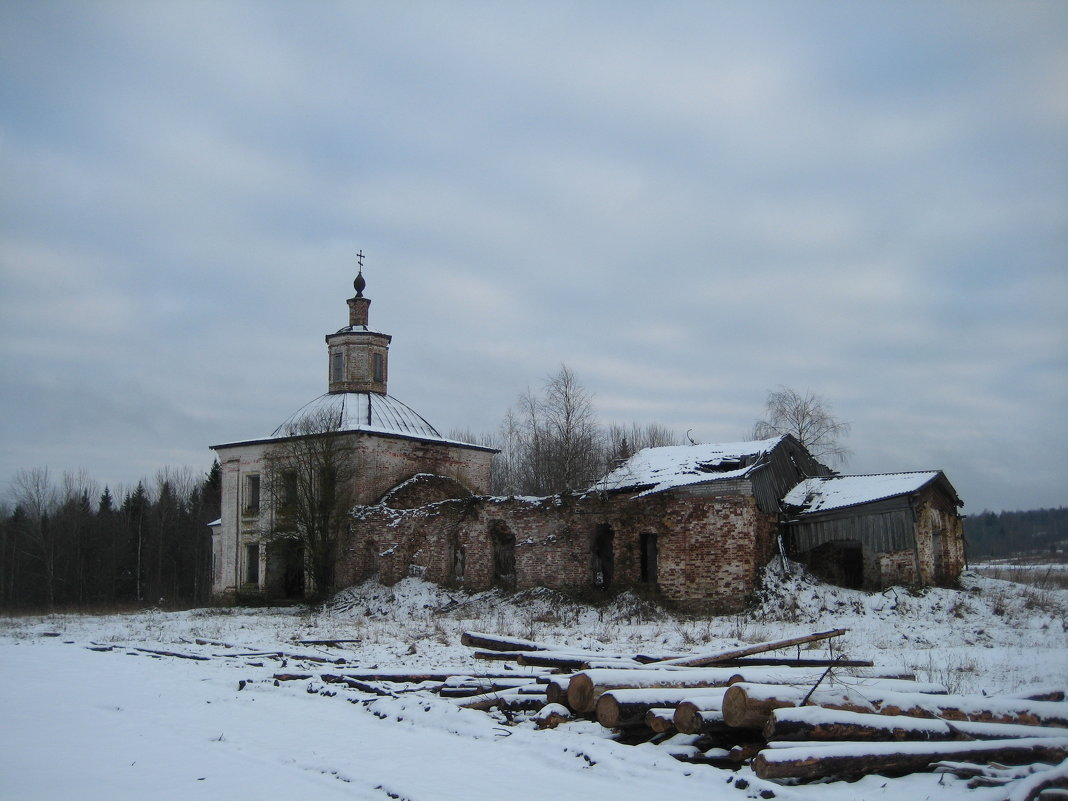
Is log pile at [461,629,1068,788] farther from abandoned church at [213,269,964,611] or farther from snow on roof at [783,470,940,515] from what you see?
snow on roof at [783,470,940,515]

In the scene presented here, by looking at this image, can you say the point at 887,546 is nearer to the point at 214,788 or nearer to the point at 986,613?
the point at 986,613

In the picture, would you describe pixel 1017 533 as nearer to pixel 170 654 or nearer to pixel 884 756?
pixel 884 756

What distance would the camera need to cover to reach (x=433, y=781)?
22.9 ft

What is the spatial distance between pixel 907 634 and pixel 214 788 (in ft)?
42.9

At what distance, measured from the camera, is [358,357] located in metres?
33.6

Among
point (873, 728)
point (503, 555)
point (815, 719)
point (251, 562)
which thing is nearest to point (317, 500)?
point (251, 562)

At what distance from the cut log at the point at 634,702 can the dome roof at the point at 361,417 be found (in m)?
22.2

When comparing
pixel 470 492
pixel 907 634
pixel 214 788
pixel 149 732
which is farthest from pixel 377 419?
pixel 214 788

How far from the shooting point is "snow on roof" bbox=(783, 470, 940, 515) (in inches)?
865

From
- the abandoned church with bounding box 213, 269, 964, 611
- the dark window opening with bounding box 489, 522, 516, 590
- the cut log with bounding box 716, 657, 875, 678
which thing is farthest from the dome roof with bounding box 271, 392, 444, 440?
the cut log with bounding box 716, 657, 875, 678

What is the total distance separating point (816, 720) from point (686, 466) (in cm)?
1670

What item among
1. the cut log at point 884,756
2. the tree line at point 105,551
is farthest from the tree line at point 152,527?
the cut log at point 884,756

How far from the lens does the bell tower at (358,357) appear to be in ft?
110

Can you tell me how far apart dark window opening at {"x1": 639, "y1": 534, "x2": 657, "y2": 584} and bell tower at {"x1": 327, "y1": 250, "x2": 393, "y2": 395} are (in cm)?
1347
